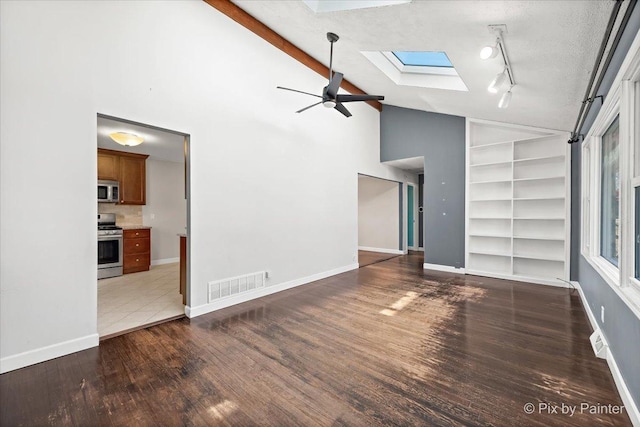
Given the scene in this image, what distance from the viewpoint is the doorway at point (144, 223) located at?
3379mm

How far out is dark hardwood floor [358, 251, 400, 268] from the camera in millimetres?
6785

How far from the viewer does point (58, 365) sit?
228cm

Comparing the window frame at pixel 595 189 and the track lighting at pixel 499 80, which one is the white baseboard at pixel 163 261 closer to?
the track lighting at pixel 499 80

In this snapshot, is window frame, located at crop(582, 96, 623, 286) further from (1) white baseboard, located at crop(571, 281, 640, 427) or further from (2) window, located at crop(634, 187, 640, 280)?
(1) white baseboard, located at crop(571, 281, 640, 427)

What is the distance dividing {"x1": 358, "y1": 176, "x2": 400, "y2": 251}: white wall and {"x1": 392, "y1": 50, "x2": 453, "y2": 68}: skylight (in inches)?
151

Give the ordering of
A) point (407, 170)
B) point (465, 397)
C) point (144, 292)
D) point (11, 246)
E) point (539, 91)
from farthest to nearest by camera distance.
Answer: point (407, 170) < point (144, 292) < point (539, 91) < point (11, 246) < point (465, 397)

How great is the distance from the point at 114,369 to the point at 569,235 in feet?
20.5

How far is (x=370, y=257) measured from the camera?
750cm

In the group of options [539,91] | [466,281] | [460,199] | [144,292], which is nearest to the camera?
[539,91]

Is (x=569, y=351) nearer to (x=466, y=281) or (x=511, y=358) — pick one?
(x=511, y=358)

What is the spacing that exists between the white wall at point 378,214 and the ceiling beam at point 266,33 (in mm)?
3666

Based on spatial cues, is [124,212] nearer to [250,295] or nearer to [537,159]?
[250,295]

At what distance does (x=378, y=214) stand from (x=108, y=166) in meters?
6.73

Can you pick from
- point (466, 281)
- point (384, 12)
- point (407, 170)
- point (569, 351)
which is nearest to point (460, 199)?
point (466, 281)
